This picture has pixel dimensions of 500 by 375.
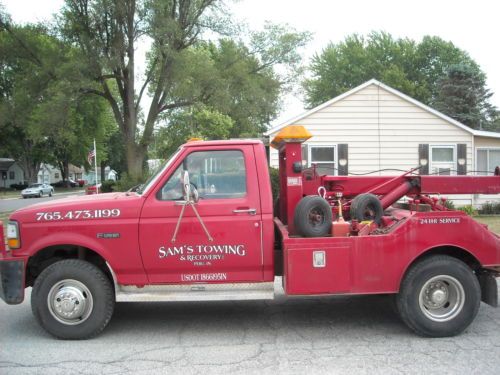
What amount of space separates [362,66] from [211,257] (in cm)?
5483

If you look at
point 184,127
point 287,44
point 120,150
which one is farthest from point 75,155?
point 287,44

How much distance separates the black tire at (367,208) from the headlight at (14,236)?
11.7 ft

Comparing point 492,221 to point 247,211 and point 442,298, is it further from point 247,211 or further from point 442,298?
point 247,211

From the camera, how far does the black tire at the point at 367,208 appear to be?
224 inches

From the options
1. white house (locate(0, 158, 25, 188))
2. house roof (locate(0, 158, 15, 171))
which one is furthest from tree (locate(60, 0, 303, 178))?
house roof (locate(0, 158, 15, 171))

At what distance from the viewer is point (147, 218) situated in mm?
5254

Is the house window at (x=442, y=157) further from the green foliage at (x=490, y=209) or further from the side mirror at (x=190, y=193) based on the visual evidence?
the side mirror at (x=190, y=193)

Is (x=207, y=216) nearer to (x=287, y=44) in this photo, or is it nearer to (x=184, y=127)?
(x=287, y=44)

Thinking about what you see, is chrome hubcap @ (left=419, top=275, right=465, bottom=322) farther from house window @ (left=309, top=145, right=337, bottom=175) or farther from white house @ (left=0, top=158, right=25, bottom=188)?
white house @ (left=0, top=158, right=25, bottom=188)

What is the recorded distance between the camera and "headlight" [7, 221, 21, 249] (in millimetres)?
5277

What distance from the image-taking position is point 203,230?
5.21m

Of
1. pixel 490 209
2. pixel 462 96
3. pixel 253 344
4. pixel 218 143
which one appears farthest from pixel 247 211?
pixel 462 96

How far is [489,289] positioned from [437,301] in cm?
66

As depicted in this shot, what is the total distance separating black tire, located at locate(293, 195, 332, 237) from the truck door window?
0.63m
